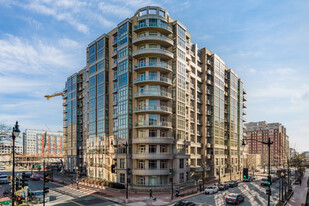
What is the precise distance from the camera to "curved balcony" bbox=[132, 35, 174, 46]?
45.8m

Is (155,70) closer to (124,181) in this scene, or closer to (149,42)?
(149,42)

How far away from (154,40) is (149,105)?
1365 centimetres

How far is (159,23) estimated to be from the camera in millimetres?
46781

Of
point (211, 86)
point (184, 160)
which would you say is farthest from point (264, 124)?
point (184, 160)

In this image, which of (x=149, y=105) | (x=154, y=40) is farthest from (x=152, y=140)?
(x=154, y=40)

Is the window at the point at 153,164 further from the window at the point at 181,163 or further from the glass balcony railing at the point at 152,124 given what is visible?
the glass balcony railing at the point at 152,124

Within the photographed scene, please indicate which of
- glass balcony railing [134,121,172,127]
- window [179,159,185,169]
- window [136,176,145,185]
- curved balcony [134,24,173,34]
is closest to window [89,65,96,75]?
curved balcony [134,24,173,34]

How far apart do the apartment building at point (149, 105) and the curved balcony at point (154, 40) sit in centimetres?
22

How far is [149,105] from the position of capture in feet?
149

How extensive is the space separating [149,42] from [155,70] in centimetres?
614

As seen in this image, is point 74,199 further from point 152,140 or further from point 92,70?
point 92,70

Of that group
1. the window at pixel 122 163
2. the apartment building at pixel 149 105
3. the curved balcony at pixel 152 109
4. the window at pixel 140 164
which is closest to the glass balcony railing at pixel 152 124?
the apartment building at pixel 149 105

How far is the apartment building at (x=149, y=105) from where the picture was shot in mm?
45281

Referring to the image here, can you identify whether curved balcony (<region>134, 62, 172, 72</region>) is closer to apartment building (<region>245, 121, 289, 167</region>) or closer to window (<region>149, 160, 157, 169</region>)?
window (<region>149, 160, 157, 169</region>)
